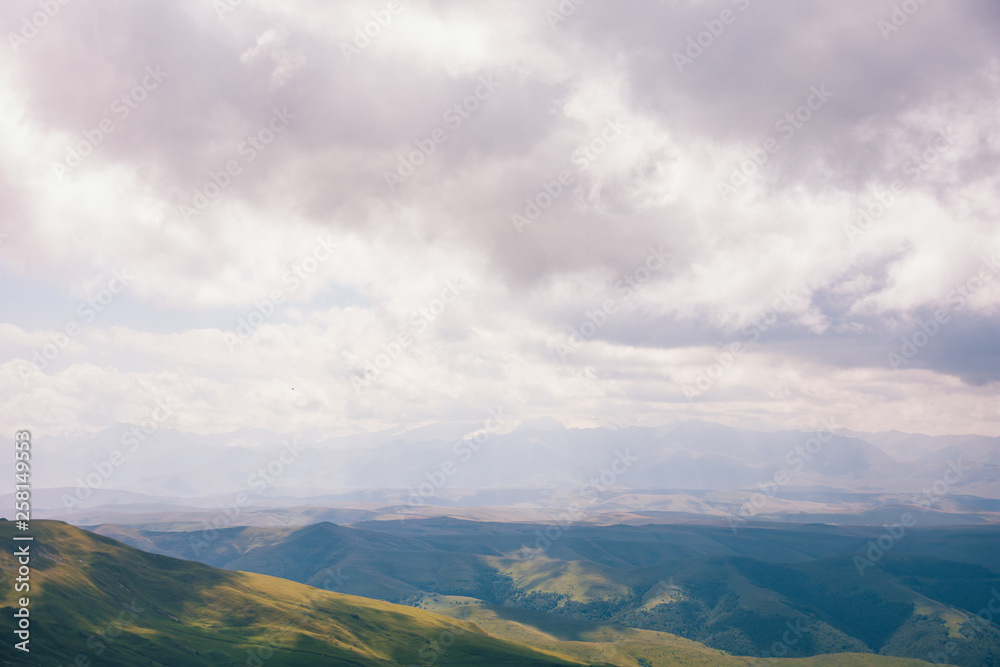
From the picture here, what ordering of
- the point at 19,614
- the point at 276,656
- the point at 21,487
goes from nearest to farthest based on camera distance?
the point at 21,487 → the point at 19,614 → the point at 276,656

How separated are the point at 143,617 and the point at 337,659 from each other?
61.1 meters

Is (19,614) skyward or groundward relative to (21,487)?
groundward

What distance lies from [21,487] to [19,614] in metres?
56.9

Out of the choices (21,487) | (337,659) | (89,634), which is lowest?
(337,659)

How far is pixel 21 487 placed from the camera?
398 feet

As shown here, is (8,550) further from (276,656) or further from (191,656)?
(276,656)

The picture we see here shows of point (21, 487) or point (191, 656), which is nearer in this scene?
point (21, 487)

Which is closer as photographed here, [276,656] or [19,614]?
[19,614]

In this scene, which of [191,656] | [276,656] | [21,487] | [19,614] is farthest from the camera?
[276,656]

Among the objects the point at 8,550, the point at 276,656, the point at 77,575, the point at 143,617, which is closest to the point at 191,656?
the point at 276,656

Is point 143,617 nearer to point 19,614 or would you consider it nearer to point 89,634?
point 89,634

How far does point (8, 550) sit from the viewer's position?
622 feet

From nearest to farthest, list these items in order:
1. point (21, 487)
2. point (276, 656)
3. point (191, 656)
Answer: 1. point (21, 487)
2. point (191, 656)
3. point (276, 656)

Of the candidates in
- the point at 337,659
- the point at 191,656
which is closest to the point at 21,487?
the point at 191,656
